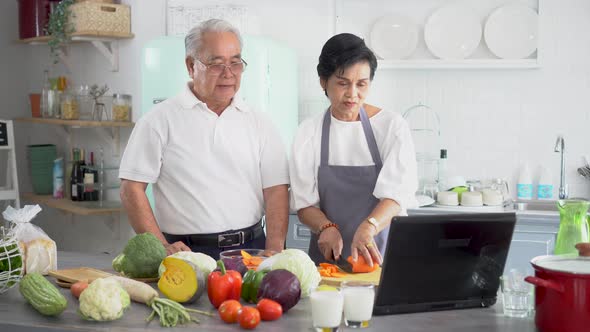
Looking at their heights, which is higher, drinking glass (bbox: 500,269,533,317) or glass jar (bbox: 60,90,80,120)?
glass jar (bbox: 60,90,80,120)

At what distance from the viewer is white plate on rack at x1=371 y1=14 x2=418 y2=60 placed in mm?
5465

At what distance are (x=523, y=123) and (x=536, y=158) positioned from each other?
25 cm

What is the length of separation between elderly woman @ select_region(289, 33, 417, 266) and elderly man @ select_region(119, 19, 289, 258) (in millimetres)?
162

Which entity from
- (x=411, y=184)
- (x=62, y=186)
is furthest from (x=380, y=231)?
(x=62, y=186)

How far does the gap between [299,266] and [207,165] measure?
1.02 meters

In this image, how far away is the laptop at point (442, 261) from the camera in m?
2.24

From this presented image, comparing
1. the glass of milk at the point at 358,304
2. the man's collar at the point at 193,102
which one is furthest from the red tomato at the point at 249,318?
the man's collar at the point at 193,102

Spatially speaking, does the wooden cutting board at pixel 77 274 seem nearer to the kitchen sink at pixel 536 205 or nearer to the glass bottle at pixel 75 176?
the kitchen sink at pixel 536 205

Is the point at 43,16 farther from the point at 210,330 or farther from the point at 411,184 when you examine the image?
the point at 210,330

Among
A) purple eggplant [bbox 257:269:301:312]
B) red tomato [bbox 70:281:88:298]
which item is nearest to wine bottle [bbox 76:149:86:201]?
red tomato [bbox 70:281:88:298]

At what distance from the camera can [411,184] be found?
3170mm

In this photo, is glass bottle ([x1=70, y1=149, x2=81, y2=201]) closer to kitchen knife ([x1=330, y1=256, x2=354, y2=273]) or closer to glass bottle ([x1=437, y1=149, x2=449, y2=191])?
glass bottle ([x1=437, y1=149, x2=449, y2=191])

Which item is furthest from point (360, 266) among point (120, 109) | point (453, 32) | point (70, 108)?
point (70, 108)

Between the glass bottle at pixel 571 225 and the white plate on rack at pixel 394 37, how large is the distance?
10.5ft
